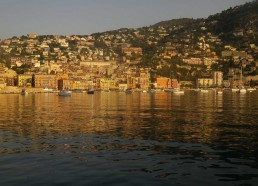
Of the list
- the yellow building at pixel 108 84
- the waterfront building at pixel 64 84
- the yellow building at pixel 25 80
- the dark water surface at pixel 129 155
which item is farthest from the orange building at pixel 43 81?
the dark water surface at pixel 129 155

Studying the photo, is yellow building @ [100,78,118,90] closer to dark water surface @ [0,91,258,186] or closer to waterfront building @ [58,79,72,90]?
waterfront building @ [58,79,72,90]

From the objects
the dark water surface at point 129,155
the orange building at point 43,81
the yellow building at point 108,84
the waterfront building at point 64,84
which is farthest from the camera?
the yellow building at point 108,84

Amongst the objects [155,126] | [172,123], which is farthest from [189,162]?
[172,123]

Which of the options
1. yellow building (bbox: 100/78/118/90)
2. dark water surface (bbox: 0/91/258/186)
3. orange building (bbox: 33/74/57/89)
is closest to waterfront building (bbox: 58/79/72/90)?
orange building (bbox: 33/74/57/89)

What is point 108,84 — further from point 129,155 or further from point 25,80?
point 129,155

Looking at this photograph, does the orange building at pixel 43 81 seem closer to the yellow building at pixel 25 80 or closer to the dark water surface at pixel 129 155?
the yellow building at pixel 25 80

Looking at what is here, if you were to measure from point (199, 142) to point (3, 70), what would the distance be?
172 meters

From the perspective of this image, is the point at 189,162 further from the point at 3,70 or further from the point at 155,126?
the point at 3,70

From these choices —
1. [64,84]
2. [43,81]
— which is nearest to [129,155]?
[43,81]

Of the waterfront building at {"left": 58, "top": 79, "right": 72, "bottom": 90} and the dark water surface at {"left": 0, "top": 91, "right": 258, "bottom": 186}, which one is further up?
the waterfront building at {"left": 58, "top": 79, "right": 72, "bottom": 90}

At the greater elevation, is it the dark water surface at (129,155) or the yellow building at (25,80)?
the yellow building at (25,80)

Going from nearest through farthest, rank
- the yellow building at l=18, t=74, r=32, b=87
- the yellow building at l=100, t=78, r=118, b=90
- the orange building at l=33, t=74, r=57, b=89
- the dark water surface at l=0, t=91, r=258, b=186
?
the dark water surface at l=0, t=91, r=258, b=186
the orange building at l=33, t=74, r=57, b=89
the yellow building at l=18, t=74, r=32, b=87
the yellow building at l=100, t=78, r=118, b=90

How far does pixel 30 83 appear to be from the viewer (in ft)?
573

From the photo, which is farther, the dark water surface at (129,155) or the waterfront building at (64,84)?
the waterfront building at (64,84)
